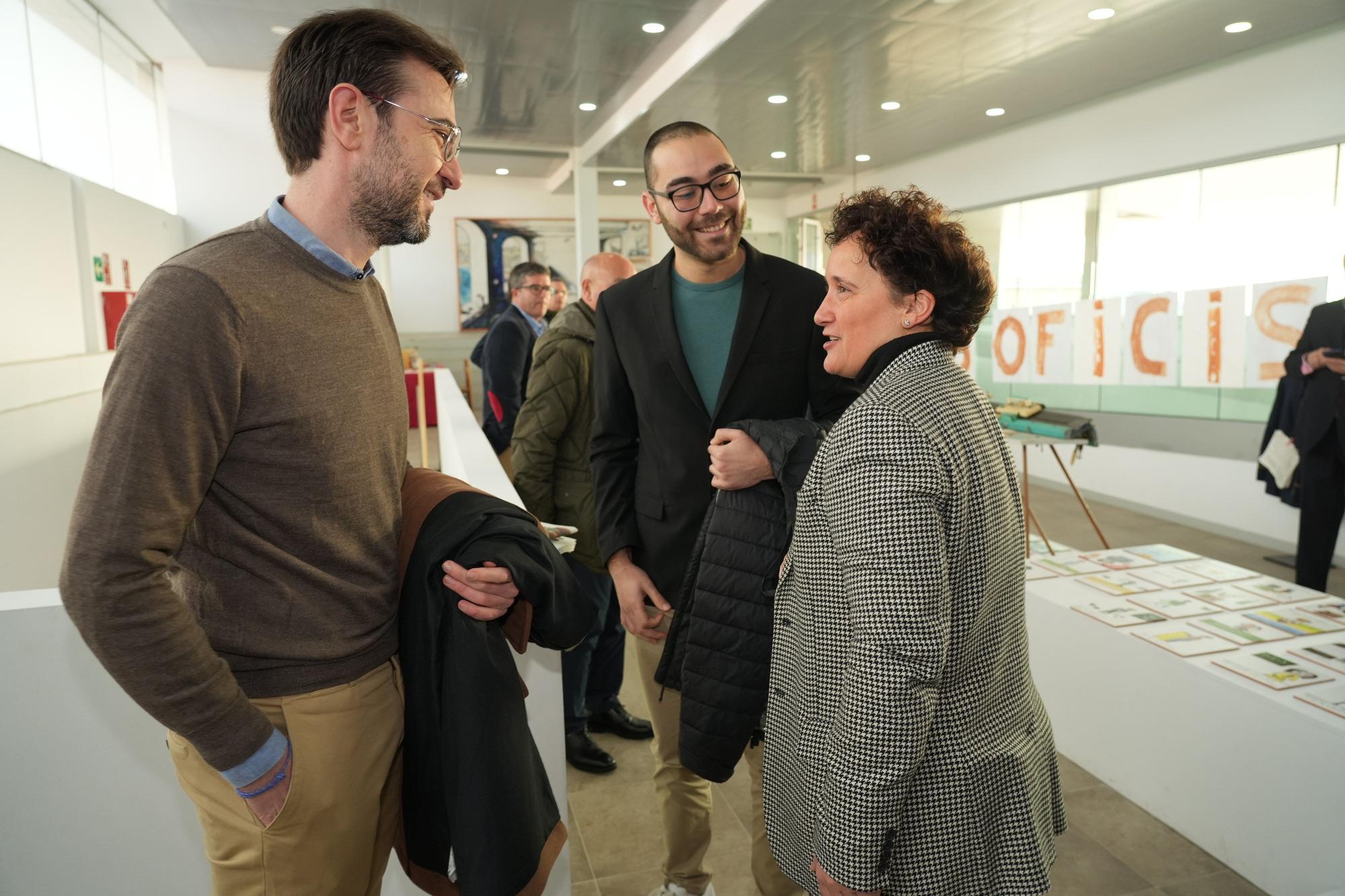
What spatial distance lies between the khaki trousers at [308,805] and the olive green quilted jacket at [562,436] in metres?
1.63

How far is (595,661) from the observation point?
11.0 feet

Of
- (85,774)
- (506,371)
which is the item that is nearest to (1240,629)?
(85,774)

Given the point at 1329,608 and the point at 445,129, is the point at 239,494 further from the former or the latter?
Answer: the point at 1329,608

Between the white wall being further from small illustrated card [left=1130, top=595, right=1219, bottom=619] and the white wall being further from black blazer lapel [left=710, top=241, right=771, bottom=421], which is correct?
black blazer lapel [left=710, top=241, right=771, bottom=421]

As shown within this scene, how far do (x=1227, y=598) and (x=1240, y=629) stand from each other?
1.17ft

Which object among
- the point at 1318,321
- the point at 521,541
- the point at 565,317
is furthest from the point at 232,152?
the point at 1318,321

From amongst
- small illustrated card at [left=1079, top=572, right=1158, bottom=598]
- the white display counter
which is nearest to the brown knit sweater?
the white display counter

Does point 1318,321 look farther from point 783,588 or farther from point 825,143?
point 825,143

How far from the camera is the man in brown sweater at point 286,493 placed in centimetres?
91

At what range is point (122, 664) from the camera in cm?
93

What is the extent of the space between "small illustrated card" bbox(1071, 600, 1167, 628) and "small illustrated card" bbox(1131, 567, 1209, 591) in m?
0.35

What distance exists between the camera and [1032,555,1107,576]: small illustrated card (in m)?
3.56

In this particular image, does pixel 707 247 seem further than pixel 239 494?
Yes

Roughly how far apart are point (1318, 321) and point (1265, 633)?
2620 millimetres
